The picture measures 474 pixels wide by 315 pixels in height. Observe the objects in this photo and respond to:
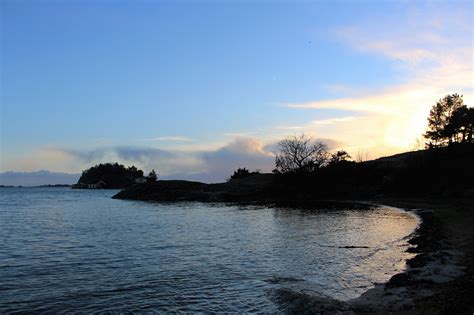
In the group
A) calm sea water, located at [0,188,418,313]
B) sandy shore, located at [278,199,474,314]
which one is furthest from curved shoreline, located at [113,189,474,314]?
calm sea water, located at [0,188,418,313]

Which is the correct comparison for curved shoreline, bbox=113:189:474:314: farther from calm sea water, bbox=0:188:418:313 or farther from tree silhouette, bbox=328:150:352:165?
tree silhouette, bbox=328:150:352:165

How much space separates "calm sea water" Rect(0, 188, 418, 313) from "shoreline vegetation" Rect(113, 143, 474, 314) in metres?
1.47

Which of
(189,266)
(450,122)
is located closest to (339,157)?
(450,122)

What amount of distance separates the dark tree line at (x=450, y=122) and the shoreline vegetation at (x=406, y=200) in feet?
16.6

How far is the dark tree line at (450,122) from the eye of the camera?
99.3m

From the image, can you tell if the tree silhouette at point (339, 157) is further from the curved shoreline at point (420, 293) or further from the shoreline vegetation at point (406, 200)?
the curved shoreline at point (420, 293)

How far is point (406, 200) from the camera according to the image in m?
72.4

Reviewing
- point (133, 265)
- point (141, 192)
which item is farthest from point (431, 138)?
point (133, 265)

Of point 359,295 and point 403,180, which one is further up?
point 403,180

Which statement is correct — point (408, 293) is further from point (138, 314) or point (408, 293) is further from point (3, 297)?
point (3, 297)

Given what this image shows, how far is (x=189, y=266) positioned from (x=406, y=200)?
197 feet

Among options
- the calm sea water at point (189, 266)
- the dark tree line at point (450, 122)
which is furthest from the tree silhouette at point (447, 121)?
the calm sea water at point (189, 266)

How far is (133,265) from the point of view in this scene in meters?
22.6

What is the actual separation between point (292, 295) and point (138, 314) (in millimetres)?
5934
